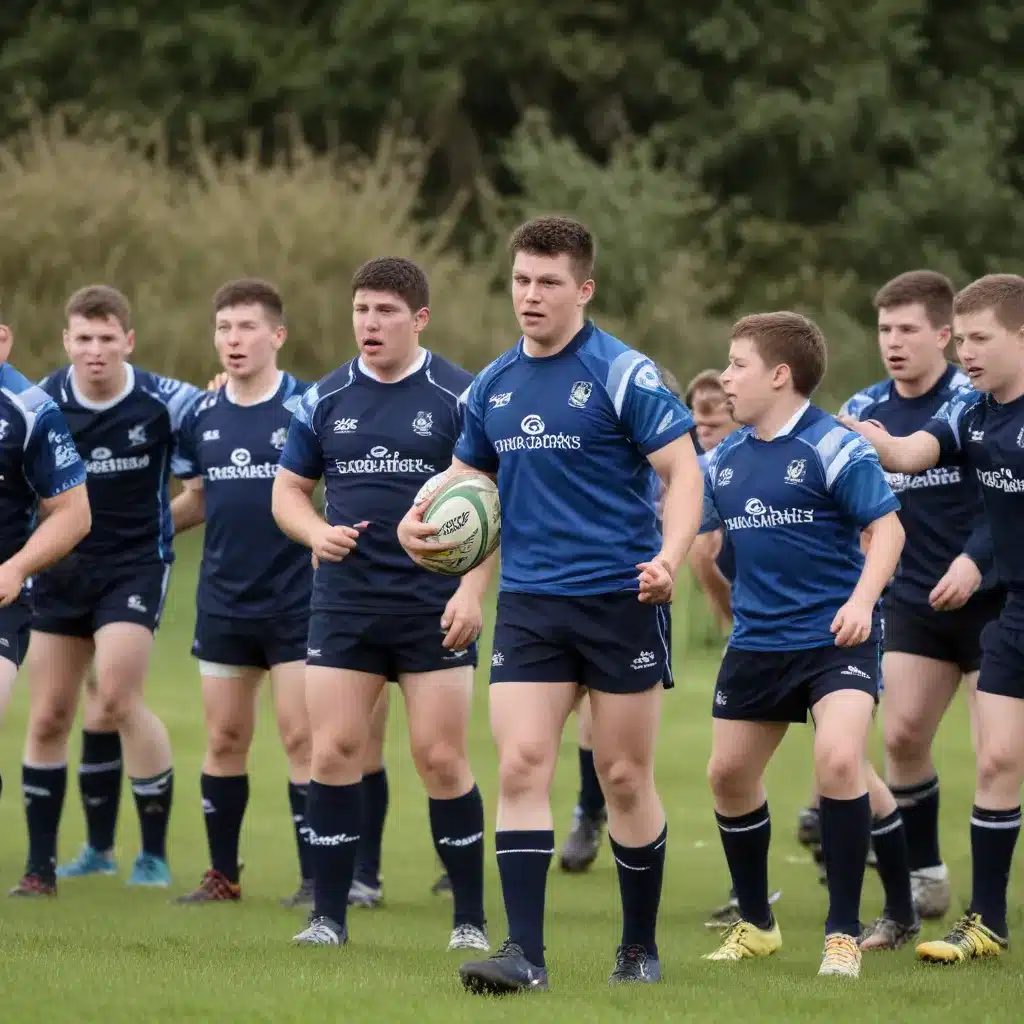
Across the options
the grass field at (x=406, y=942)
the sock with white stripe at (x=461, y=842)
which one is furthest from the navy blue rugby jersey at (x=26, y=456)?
the sock with white stripe at (x=461, y=842)

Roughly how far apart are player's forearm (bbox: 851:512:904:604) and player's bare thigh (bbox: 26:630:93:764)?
4089 millimetres

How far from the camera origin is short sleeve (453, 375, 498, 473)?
6711 mm

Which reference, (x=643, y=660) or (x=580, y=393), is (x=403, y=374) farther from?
(x=643, y=660)

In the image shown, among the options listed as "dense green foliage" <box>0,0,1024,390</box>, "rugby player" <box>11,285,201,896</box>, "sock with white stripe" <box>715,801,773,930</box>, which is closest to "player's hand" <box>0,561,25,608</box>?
"rugby player" <box>11,285,201,896</box>

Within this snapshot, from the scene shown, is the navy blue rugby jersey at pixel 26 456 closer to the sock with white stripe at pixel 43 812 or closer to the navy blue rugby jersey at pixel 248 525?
the navy blue rugby jersey at pixel 248 525

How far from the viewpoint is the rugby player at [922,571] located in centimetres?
816

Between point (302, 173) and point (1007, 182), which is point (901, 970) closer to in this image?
point (302, 173)

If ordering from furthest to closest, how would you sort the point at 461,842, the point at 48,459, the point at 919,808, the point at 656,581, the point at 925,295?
the point at 919,808 < the point at 925,295 < the point at 48,459 < the point at 461,842 < the point at 656,581

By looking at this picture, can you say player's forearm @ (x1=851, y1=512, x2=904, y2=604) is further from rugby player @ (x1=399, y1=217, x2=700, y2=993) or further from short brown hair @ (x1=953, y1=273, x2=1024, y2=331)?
short brown hair @ (x1=953, y1=273, x2=1024, y2=331)

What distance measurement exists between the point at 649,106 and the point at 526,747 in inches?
1192

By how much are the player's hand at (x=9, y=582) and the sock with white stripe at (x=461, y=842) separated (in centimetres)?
177

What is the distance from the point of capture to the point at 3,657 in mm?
7781

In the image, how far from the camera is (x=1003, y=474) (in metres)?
7.25

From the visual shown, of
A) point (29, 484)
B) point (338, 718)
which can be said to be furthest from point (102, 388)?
point (338, 718)
